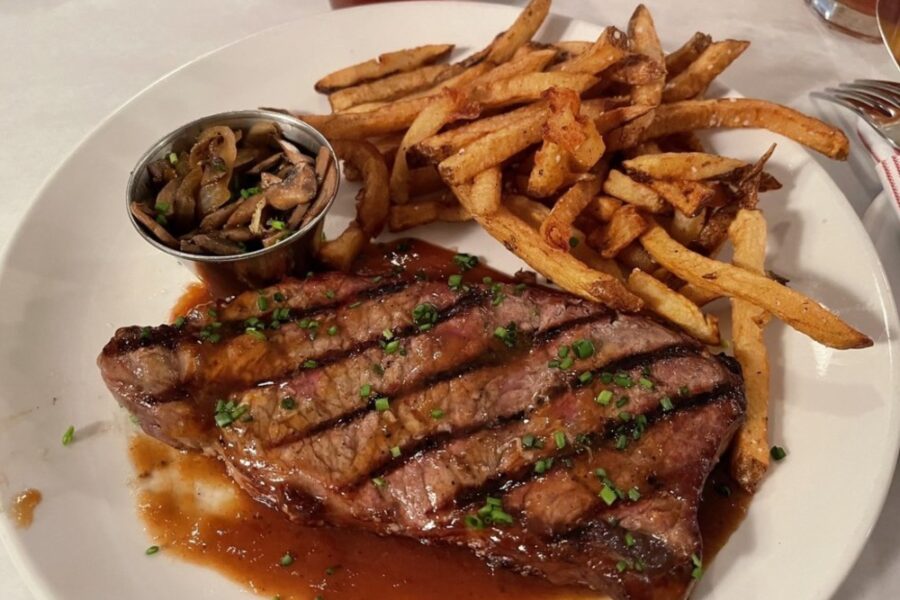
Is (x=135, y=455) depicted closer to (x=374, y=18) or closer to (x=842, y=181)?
Result: (x=374, y=18)

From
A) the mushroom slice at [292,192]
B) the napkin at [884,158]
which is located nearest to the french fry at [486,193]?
the mushroom slice at [292,192]

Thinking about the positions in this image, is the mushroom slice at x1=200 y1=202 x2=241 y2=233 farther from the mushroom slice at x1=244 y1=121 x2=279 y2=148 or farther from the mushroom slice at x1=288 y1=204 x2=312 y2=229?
the mushroom slice at x1=244 y1=121 x2=279 y2=148

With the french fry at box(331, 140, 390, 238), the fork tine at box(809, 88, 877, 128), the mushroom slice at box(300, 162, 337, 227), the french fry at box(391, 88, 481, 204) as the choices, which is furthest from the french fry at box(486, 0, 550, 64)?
the fork tine at box(809, 88, 877, 128)

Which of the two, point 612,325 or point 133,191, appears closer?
point 612,325

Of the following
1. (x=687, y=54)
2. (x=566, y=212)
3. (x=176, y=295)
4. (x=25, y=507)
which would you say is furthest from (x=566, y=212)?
(x=25, y=507)

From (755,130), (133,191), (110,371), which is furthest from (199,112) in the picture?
(755,130)

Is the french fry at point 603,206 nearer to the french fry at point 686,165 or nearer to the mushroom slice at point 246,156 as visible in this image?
the french fry at point 686,165
